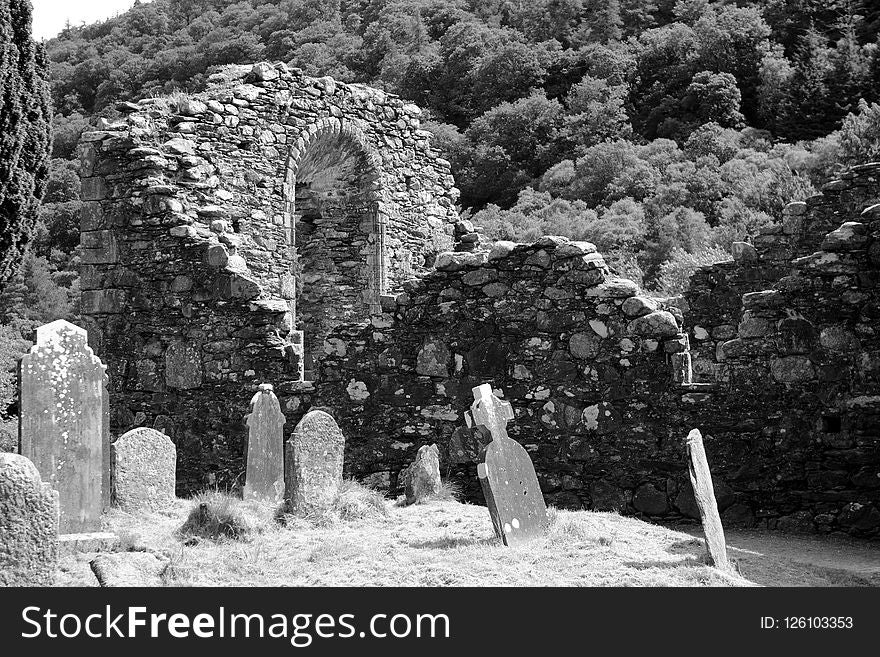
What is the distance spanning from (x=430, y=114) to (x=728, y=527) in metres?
44.3

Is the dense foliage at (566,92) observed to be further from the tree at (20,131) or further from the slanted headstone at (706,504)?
the slanted headstone at (706,504)

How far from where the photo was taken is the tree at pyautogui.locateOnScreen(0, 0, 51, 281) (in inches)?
473

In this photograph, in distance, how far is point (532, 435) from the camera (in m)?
9.63

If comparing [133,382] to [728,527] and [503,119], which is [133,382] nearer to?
[728,527]

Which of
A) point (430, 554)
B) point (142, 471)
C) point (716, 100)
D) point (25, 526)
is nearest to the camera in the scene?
point (25, 526)

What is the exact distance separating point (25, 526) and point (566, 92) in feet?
175

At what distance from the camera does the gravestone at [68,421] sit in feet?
24.2

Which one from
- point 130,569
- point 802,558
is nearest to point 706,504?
point 802,558

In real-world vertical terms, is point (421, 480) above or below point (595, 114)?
below

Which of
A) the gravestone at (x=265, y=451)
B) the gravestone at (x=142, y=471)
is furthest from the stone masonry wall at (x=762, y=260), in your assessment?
the gravestone at (x=142, y=471)

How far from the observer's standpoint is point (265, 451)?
30.2ft

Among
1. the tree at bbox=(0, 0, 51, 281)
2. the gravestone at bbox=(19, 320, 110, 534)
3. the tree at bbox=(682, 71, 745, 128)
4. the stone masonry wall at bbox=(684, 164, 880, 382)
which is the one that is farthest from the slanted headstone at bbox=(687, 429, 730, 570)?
the tree at bbox=(682, 71, 745, 128)

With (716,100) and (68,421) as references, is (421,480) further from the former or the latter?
(716,100)

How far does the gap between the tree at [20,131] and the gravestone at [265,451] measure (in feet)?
16.3
